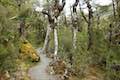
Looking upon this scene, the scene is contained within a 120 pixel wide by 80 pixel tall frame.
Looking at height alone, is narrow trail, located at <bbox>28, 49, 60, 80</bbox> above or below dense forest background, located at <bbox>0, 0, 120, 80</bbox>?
below

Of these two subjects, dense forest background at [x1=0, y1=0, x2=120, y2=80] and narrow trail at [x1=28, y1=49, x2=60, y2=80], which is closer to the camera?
dense forest background at [x1=0, y1=0, x2=120, y2=80]

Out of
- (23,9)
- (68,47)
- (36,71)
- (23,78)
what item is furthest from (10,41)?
(68,47)

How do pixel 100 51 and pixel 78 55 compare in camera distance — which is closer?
pixel 78 55

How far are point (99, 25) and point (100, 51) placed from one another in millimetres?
7225

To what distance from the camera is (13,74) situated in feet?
55.3

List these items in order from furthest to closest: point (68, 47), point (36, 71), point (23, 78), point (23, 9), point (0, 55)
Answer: point (68, 47), point (36, 71), point (23, 9), point (23, 78), point (0, 55)

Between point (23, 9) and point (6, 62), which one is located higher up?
point (23, 9)

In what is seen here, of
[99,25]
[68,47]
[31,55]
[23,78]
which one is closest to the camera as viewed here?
[23,78]

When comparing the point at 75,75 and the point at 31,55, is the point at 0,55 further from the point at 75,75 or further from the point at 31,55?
the point at 31,55

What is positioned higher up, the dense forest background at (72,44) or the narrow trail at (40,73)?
the dense forest background at (72,44)

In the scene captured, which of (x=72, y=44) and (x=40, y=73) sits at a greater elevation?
(x=72, y=44)

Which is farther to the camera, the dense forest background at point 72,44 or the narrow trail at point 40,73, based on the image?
the narrow trail at point 40,73

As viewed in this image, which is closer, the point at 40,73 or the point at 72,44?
the point at 40,73

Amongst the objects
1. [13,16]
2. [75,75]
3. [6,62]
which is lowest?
[75,75]
